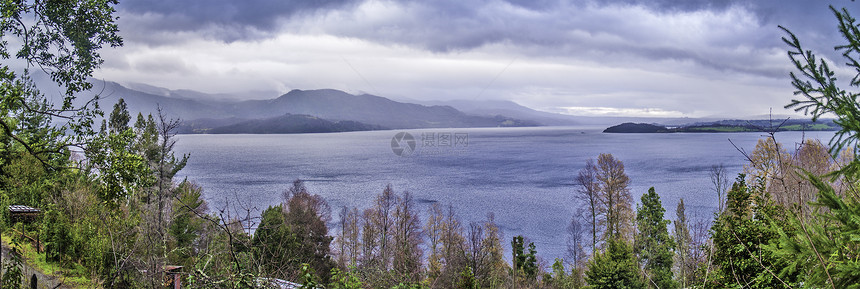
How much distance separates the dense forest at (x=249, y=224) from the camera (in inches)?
161

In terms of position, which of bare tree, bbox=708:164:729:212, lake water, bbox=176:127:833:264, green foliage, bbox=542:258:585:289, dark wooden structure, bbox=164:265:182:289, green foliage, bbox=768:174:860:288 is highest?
green foliage, bbox=768:174:860:288

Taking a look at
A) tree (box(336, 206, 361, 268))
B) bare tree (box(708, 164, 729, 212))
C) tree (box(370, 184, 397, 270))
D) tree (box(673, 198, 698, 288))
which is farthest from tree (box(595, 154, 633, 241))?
tree (box(336, 206, 361, 268))

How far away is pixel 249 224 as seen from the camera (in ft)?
19.6

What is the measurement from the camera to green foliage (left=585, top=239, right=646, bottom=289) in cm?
1656

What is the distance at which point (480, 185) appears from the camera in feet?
211

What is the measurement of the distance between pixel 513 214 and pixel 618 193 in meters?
16.5

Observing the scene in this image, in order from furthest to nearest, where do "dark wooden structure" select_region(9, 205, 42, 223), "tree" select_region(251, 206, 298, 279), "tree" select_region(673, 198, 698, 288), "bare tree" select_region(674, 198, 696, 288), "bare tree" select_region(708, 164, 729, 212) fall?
1. "bare tree" select_region(708, 164, 729, 212)
2. "bare tree" select_region(674, 198, 696, 288)
3. "tree" select_region(673, 198, 698, 288)
4. "dark wooden structure" select_region(9, 205, 42, 223)
5. "tree" select_region(251, 206, 298, 279)

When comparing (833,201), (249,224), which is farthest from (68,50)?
(833,201)

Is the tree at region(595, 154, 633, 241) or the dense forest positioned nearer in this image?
the dense forest

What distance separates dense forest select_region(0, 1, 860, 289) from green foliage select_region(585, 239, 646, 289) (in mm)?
45

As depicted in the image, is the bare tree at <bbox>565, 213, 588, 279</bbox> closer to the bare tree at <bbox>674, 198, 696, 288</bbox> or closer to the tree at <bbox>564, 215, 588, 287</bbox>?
the tree at <bbox>564, 215, 588, 287</bbox>

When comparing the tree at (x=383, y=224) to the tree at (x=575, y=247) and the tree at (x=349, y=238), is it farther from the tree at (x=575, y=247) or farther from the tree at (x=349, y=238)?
the tree at (x=575, y=247)

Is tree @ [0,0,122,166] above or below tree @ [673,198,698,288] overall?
above

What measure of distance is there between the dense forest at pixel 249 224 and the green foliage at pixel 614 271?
0.15 feet
